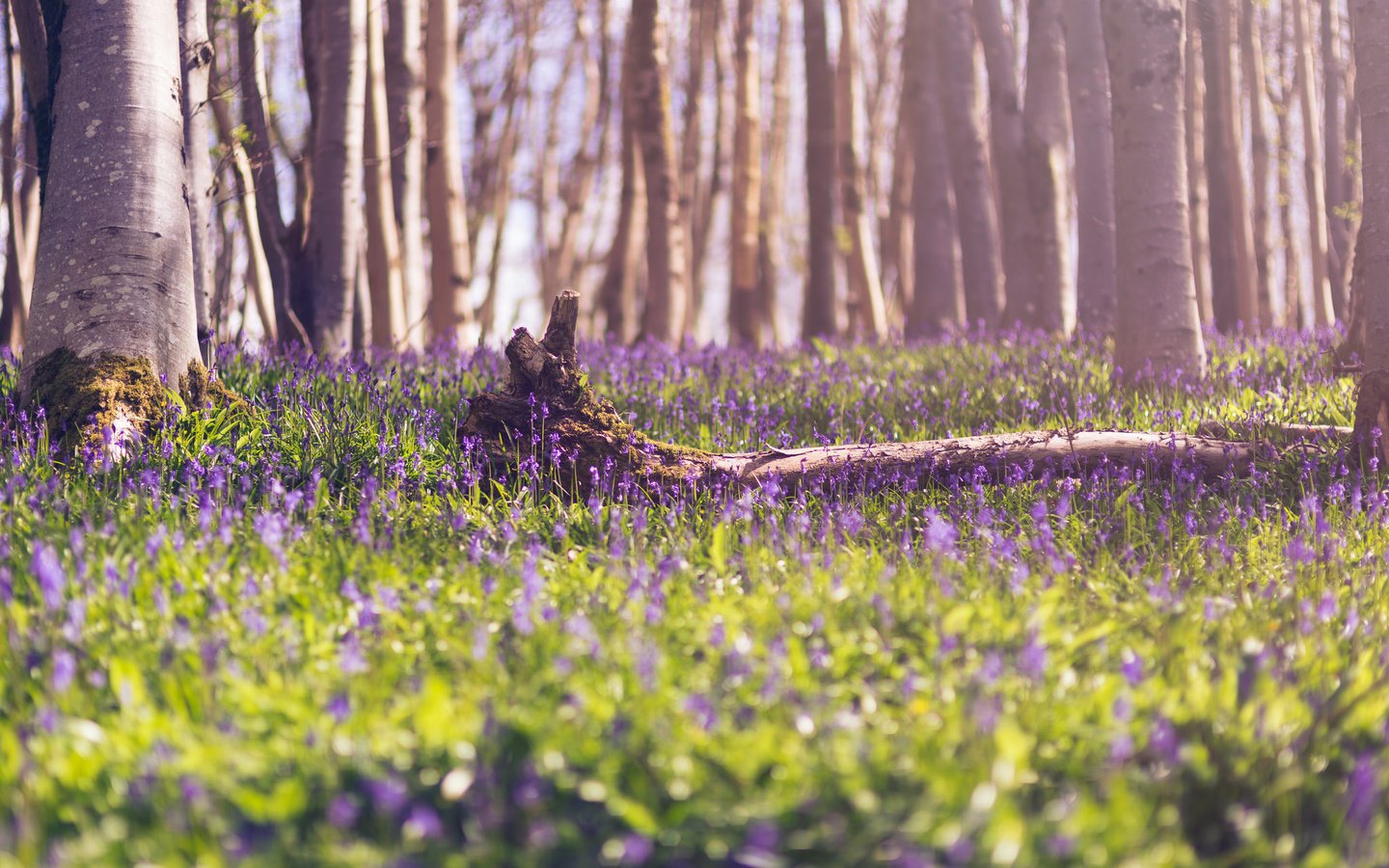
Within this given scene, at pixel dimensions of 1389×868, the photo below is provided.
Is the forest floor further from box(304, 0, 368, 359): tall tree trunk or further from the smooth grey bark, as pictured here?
box(304, 0, 368, 359): tall tree trunk

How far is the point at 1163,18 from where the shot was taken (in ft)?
25.8

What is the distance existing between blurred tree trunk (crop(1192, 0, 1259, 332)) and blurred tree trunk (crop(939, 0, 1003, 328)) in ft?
10.7

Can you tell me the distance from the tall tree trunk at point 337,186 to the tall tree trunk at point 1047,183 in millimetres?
7167

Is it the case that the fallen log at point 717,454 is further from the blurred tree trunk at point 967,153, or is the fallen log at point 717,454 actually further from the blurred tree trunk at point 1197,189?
the blurred tree trunk at point 1197,189

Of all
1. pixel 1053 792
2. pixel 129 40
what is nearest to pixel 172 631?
pixel 1053 792

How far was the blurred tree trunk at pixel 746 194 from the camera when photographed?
45.8 ft

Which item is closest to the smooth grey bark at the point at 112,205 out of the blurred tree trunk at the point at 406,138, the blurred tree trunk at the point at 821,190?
the blurred tree trunk at the point at 406,138

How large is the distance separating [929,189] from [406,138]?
250 inches

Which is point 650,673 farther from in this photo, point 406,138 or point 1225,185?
point 1225,185

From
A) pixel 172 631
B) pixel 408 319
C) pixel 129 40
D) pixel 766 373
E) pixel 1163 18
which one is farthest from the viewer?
pixel 408 319

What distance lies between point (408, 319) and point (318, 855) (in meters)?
8.56

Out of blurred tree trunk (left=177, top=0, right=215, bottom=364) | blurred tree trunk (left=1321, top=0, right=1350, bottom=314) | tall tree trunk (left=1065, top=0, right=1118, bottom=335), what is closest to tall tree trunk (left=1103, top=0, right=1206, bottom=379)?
tall tree trunk (left=1065, top=0, right=1118, bottom=335)

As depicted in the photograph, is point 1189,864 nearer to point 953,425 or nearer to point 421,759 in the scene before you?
point 421,759

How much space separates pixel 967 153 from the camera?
12.8 m
